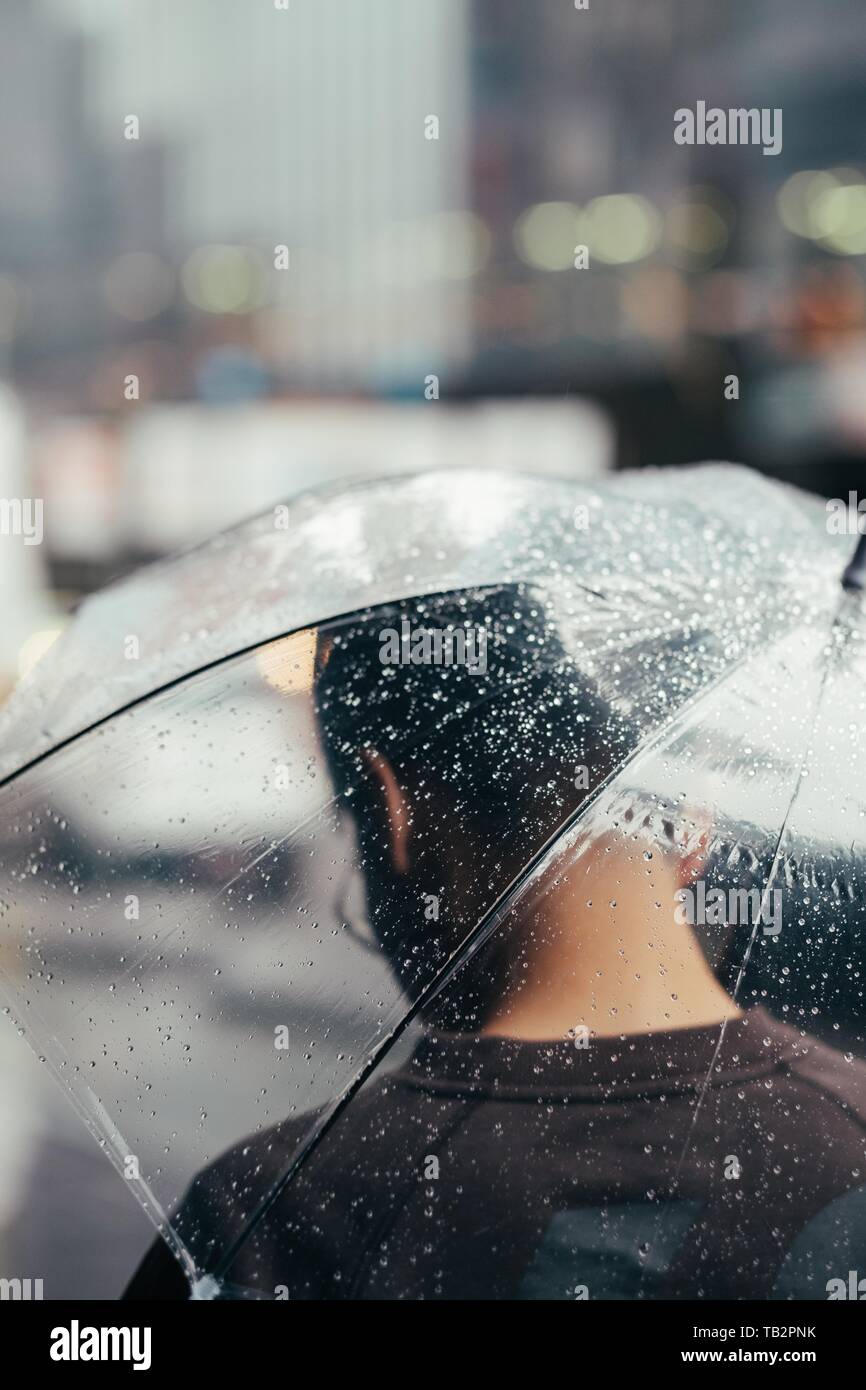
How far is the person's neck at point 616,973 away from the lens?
1325mm

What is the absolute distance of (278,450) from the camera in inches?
468

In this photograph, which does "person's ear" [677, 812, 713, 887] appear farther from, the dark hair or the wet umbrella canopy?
the dark hair

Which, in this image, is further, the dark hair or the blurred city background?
the blurred city background

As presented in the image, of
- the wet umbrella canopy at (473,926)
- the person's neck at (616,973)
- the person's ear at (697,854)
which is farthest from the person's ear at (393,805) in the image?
the person's ear at (697,854)

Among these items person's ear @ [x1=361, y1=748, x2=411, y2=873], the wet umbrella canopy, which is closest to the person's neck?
the wet umbrella canopy

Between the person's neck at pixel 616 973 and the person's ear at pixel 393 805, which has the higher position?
the person's ear at pixel 393 805

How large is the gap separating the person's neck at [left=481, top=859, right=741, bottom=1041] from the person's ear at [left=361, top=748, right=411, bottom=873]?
0.17 metres

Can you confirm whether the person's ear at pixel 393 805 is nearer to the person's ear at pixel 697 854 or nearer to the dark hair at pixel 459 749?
the dark hair at pixel 459 749

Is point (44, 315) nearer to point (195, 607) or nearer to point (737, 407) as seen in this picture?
point (737, 407)

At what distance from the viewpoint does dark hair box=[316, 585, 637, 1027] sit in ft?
4.55

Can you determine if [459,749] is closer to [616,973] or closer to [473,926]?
[473,926]

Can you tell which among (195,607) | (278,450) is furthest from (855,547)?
(278,450)

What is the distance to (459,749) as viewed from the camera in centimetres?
145

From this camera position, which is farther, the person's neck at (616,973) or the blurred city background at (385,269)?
the blurred city background at (385,269)
